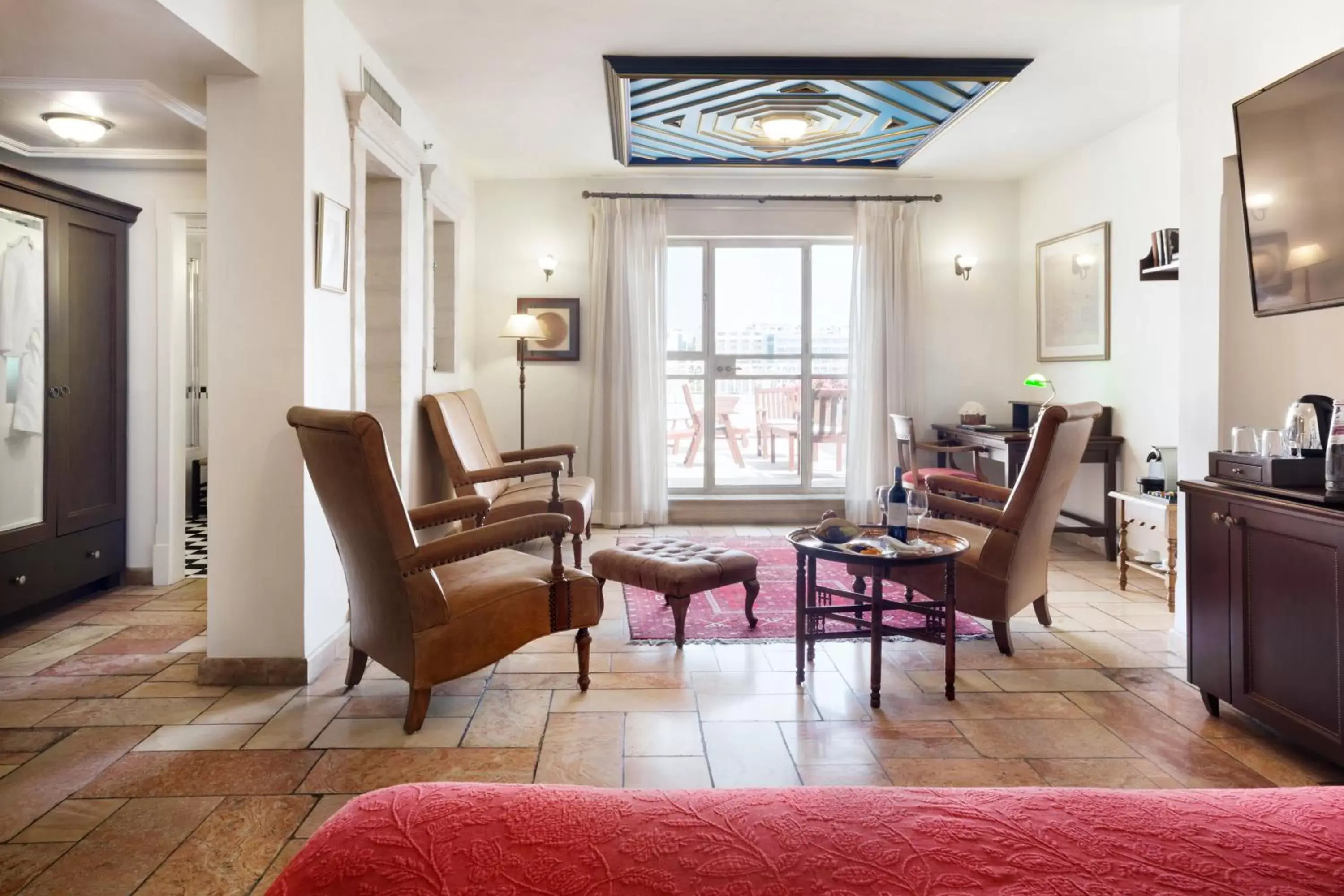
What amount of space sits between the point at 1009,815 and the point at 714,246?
20.1ft

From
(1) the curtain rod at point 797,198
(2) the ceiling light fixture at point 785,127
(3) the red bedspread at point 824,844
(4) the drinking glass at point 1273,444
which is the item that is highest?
(1) the curtain rod at point 797,198

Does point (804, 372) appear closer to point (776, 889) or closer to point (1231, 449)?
point (1231, 449)

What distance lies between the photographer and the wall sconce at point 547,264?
6266mm

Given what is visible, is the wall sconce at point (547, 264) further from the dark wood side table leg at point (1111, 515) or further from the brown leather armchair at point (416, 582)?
the dark wood side table leg at point (1111, 515)

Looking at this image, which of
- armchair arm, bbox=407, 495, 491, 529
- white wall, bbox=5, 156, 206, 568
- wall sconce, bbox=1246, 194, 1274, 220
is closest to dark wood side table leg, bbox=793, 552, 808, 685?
armchair arm, bbox=407, 495, 491, 529

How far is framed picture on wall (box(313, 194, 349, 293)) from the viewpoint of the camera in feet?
10.6

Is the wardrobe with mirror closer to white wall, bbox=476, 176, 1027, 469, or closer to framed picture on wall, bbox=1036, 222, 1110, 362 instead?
white wall, bbox=476, 176, 1027, 469

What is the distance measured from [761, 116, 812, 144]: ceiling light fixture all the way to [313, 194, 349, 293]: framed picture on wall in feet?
8.19

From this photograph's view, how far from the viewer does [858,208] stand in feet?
21.2

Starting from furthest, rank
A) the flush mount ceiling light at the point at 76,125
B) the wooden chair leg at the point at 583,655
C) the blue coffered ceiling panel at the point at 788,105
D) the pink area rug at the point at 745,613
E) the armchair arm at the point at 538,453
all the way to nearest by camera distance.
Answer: the armchair arm at the point at 538,453
the blue coffered ceiling panel at the point at 788,105
the pink area rug at the point at 745,613
the flush mount ceiling light at the point at 76,125
the wooden chair leg at the point at 583,655

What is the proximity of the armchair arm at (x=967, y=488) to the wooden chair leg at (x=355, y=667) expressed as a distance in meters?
2.42

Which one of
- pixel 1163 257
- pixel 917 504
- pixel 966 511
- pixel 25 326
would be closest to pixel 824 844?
pixel 917 504

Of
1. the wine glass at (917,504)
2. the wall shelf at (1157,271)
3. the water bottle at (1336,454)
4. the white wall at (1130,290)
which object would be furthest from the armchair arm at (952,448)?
the water bottle at (1336,454)

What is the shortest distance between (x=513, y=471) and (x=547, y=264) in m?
2.08
